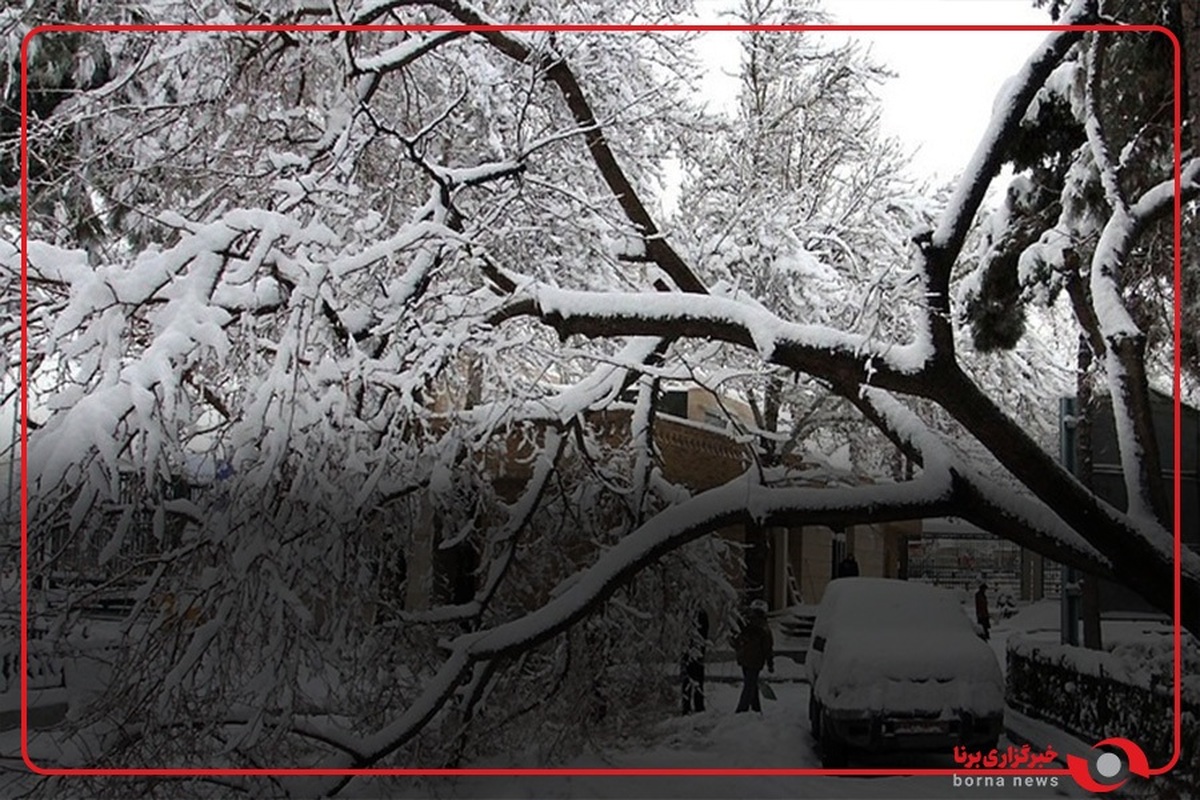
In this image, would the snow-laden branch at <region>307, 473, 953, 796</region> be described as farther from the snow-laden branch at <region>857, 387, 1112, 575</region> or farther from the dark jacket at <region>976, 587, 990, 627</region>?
the dark jacket at <region>976, 587, 990, 627</region>

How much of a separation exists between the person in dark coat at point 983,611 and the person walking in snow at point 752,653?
25.0 inches

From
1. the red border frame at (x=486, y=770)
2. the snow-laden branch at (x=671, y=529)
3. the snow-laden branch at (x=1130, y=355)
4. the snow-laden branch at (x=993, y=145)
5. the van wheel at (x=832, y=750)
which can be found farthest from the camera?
the van wheel at (x=832, y=750)

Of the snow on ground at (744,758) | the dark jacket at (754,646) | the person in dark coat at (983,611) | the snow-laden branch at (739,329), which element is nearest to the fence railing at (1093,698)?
the snow on ground at (744,758)

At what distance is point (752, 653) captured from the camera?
3.07 metres

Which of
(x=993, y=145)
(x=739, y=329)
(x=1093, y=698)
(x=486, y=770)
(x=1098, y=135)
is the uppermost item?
(x=1098, y=135)

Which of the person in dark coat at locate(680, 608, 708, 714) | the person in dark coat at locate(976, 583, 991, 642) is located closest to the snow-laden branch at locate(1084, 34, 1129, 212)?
the person in dark coat at locate(976, 583, 991, 642)

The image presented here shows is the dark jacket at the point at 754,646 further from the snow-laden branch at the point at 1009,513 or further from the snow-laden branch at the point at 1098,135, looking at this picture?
the snow-laden branch at the point at 1098,135

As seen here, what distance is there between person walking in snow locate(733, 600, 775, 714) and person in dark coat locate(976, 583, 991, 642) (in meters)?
Answer: 0.63

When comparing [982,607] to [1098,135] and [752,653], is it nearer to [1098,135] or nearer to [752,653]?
[752,653]

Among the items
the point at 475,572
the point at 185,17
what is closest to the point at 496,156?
the point at 185,17

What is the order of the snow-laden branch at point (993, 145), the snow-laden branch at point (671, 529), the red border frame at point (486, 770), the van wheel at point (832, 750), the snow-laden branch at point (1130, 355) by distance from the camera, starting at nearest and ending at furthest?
the red border frame at point (486, 770), the snow-laden branch at point (993, 145), the snow-laden branch at point (671, 529), the snow-laden branch at point (1130, 355), the van wheel at point (832, 750)

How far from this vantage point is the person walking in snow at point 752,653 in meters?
2.99

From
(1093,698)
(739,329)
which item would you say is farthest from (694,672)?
(739,329)

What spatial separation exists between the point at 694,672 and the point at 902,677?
76 centimetres
